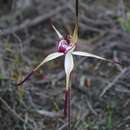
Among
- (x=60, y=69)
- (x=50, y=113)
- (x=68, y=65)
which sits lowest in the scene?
(x=50, y=113)

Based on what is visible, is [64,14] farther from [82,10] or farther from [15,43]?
[15,43]

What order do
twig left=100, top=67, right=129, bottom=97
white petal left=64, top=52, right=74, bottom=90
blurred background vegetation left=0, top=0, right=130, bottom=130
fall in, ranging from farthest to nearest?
twig left=100, top=67, right=129, bottom=97 → blurred background vegetation left=0, top=0, right=130, bottom=130 → white petal left=64, top=52, right=74, bottom=90

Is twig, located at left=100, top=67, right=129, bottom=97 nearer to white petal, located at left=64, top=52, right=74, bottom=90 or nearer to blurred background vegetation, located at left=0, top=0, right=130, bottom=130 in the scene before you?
blurred background vegetation, located at left=0, top=0, right=130, bottom=130

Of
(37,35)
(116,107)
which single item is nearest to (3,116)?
(116,107)

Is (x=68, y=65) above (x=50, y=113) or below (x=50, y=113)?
above

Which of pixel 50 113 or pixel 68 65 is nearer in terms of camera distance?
pixel 68 65

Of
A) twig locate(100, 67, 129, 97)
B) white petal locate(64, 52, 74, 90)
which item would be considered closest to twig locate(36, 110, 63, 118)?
twig locate(100, 67, 129, 97)

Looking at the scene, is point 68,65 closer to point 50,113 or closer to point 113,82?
point 50,113

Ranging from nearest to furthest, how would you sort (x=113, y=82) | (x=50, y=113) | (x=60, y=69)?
(x=50, y=113) → (x=113, y=82) → (x=60, y=69)

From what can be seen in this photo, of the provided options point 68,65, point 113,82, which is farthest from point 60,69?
point 68,65
